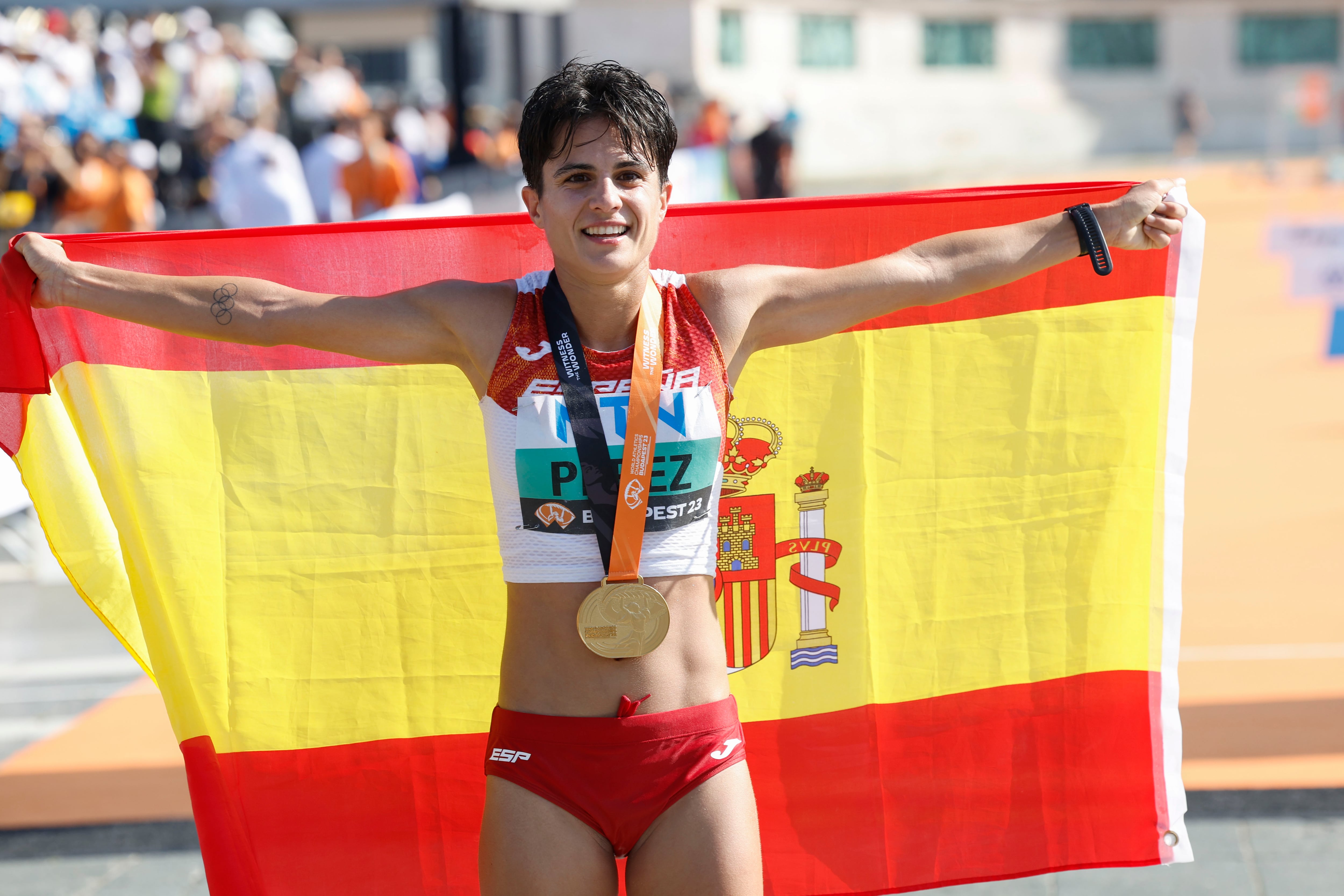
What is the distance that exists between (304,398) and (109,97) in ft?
55.1

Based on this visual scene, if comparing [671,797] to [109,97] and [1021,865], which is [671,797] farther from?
[109,97]

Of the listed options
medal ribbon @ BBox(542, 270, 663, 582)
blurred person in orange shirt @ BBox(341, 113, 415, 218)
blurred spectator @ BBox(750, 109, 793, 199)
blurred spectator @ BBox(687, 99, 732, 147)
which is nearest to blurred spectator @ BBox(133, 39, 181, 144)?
blurred person in orange shirt @ BBox(341, 113, 415, 218)

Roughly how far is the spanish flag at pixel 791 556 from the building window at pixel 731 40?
42.7 metres

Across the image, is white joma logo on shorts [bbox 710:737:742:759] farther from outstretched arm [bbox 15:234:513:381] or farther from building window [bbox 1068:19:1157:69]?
building window [bbox 1068:19:1157:69]

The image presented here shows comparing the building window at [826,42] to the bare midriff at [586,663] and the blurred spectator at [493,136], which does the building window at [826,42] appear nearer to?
the blurred spectator at [493,136]

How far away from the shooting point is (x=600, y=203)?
9.23 feet

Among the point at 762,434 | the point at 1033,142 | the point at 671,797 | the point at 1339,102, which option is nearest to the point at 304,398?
the point at 762,434

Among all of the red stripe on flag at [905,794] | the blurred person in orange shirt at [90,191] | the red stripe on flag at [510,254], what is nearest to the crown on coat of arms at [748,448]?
the red stripe on flag at [510,254]

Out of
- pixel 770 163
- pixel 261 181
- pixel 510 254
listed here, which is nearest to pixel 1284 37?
pixel 770 163

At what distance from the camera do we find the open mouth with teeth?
285 cm

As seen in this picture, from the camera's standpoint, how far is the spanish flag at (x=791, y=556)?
12.3 feet

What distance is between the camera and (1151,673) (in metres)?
3.99

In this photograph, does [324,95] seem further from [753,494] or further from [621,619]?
[621,619]

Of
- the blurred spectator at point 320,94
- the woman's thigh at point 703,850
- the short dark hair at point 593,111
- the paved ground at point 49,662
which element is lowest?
the paved ground at point 49,662
